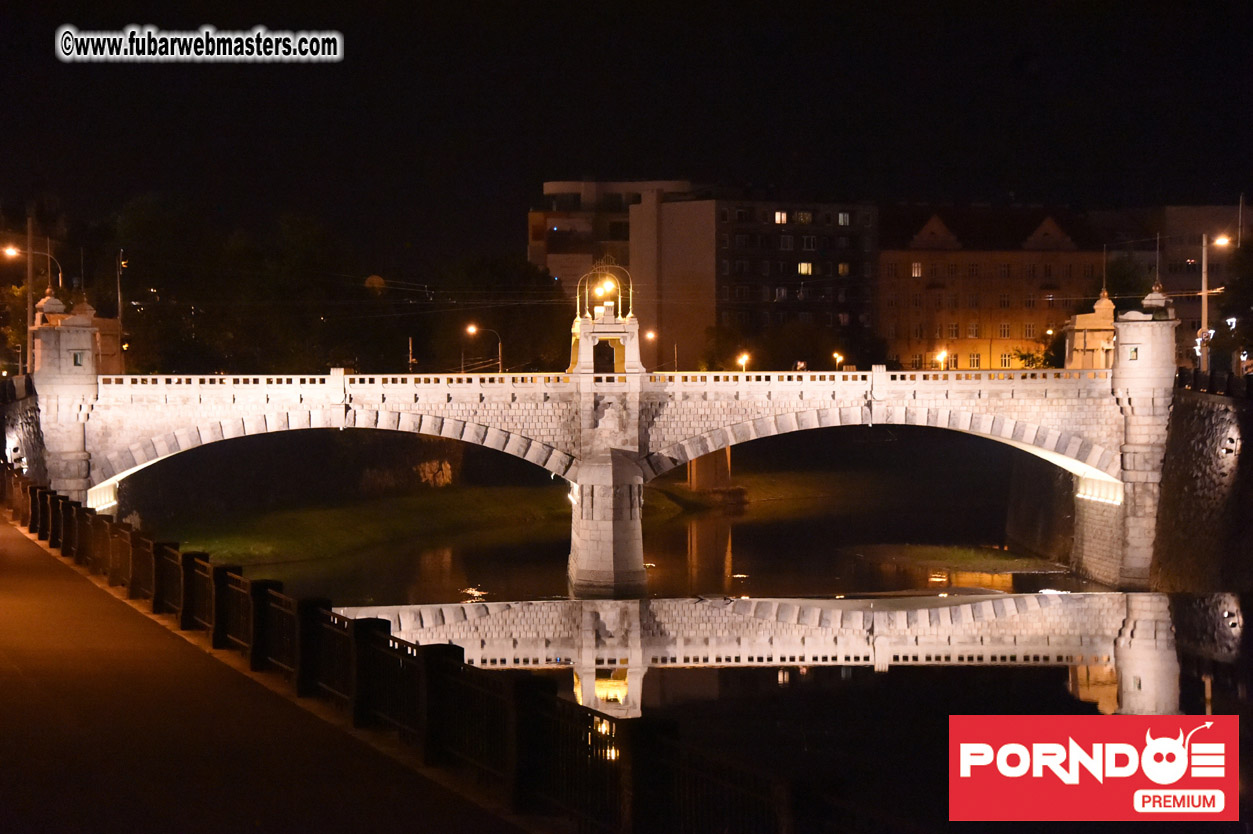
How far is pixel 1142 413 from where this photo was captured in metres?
55.3

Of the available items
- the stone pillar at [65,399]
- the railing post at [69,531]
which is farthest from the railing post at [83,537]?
the stone pillar at [65,399]

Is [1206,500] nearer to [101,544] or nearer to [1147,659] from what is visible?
[1147,659]

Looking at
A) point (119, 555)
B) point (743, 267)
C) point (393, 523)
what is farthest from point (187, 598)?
point (743, 267)

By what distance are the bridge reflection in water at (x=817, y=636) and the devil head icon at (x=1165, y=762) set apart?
11816 mm

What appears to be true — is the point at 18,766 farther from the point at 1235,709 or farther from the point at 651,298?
the point at 651,298

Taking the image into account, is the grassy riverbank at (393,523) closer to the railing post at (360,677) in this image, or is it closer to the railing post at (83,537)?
the railing post at (83,537)

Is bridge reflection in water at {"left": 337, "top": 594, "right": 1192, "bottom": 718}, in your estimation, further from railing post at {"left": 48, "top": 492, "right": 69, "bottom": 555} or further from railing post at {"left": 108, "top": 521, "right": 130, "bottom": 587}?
railing post at {"left": 108, "top": 521, "right": 130, "bottom": 587}

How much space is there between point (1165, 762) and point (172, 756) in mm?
17985

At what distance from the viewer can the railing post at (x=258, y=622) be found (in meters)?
20.0

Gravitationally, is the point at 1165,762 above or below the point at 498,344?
below

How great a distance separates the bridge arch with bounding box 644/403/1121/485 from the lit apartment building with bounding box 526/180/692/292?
62650mm

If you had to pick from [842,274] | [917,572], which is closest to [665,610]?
[917,572]

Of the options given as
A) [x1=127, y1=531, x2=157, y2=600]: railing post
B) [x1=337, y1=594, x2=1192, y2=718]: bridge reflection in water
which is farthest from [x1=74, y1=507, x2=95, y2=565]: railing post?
[x1=337, y1=594, x2=1192, y2=718]: bridge reflection in water

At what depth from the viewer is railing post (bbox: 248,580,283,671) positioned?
20.0m
